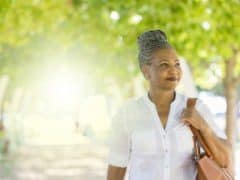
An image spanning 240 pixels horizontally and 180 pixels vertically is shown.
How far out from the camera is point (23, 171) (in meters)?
14.3

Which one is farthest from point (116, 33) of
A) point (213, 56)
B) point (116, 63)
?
point (116, 63)

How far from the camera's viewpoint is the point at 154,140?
2182mm

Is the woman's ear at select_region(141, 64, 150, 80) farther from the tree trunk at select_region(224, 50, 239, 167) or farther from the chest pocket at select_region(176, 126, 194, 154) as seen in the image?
the tree trunk at select_region(224, 50, 239, 167)

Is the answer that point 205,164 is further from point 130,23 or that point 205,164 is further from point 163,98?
point 130,23

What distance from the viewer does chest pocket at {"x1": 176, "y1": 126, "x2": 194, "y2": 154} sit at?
217 centimetres

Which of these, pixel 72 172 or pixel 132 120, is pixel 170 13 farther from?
pixel 72 172

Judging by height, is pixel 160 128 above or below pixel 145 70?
below

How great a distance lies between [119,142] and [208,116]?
348mm

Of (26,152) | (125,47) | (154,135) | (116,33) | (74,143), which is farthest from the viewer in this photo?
(74,143)

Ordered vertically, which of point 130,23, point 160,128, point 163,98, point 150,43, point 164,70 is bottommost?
point 160,128

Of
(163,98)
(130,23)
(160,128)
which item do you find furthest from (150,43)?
(130,23)

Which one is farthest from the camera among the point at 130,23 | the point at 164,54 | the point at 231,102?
the point at 231,102

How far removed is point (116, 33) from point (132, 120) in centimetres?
692

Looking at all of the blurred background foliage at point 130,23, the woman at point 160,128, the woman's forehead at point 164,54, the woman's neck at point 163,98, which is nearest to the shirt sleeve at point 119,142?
the woman at point 160,128
